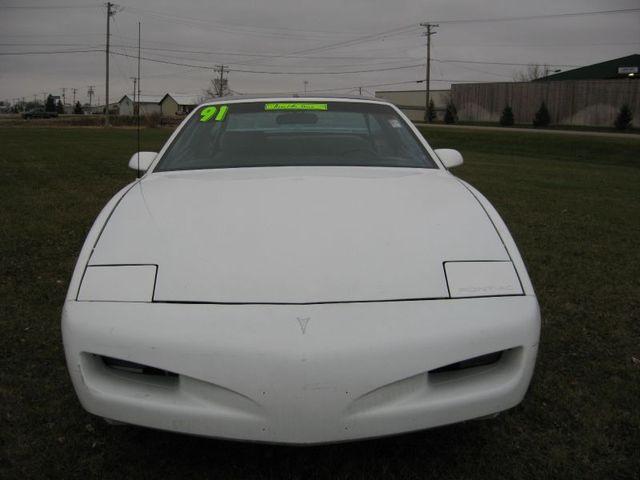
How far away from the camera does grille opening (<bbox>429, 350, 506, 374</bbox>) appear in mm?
1770

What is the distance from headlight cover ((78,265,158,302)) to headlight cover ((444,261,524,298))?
995mm

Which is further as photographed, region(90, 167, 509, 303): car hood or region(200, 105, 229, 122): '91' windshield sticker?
region(200, 105, 229, 122): '91' windshield sticker

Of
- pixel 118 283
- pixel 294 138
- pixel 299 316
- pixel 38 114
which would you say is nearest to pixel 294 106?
pixel 294 138

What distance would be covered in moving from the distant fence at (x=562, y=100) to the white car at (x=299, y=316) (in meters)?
34.5

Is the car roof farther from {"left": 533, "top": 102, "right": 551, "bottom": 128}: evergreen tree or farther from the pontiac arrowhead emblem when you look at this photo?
{"left": 533, "top": 102, "right": 551, "bottom": 128}: evergreen tree

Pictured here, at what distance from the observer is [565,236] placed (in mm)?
5801

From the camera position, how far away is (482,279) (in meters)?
1.91

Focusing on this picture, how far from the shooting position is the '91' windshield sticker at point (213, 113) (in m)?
3.32

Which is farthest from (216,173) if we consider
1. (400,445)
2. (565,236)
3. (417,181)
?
(565,236)

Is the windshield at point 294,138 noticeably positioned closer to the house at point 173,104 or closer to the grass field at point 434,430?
the grass field at point 434,430

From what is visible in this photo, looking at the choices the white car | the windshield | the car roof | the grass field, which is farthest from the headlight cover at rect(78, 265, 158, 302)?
the car roof

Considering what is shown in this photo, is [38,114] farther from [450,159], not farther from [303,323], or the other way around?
[303,323]

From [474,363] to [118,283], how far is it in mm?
1191

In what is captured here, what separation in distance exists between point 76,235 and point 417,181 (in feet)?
12.9
